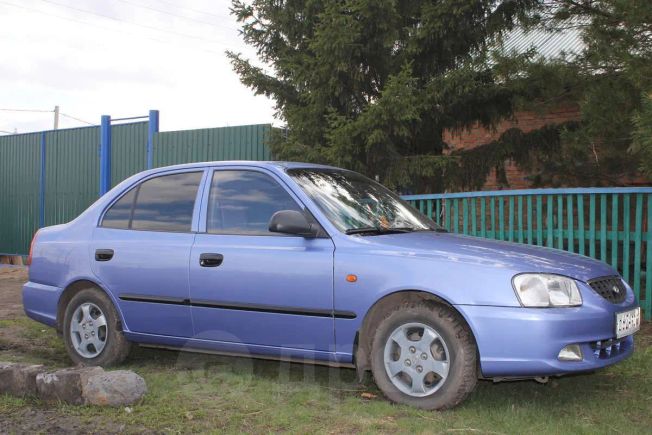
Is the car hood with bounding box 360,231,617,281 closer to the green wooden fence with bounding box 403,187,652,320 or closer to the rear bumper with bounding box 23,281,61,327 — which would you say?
the green wooden fence with bounding box 403,187,652,320

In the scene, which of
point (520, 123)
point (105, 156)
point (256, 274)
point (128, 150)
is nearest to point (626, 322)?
point (256, 274)

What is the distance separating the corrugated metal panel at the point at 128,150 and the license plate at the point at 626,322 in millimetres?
9225

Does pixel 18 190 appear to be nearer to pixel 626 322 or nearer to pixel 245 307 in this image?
pixel 245 307

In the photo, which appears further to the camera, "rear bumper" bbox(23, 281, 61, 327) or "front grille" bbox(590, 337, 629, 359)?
"rear bumper" bbox(23, 281, 61, 327)

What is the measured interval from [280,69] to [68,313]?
473 centimetres

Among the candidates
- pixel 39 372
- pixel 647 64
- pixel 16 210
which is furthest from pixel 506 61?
pixel 16 210

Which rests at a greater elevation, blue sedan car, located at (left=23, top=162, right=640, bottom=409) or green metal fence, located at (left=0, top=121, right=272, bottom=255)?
green metal fence, located at (left=0, top=121, right=272, bottom=255)

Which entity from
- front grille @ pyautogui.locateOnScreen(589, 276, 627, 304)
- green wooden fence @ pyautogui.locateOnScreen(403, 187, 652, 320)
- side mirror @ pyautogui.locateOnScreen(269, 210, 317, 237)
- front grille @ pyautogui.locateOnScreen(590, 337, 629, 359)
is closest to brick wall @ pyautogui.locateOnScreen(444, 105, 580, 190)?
green wooden fence @ pyautogui.locateOnScreen(403, 187, 652, 320)

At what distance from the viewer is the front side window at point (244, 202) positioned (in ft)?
16.3

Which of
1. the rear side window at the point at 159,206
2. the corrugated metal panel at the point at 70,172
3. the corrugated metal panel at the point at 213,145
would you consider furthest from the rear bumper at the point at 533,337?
the corrugated metal panel at the point at 70,172

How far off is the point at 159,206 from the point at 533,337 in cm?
313

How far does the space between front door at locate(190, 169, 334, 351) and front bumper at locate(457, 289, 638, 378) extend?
1.03 m

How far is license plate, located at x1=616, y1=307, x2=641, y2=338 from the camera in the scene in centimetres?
430

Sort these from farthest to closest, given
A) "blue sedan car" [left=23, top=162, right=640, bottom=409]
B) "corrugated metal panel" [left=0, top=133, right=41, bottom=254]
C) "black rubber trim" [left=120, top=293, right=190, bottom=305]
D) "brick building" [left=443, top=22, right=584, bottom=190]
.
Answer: "corrugated metal panel" [left=0, top=133, right=41, bottom=254]
"brick building" [left=443, top=22, right=584, bottom=190]
"black rubber trim" [left=120, top=293, right=190, bottom=305]
"blue sedan car" [left=23, top=162, right=640, bottom=409]
